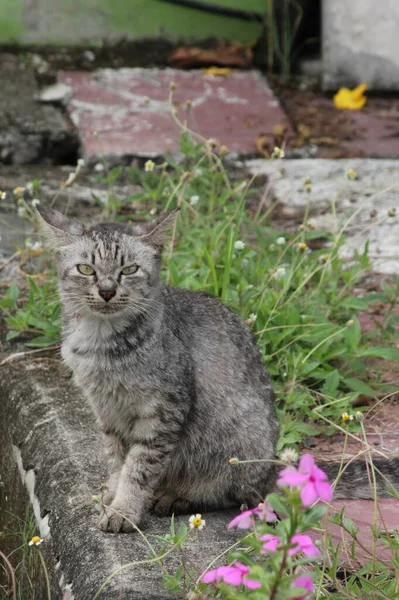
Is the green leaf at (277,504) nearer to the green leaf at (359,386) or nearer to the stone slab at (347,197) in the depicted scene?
the green leaf at (359,386)

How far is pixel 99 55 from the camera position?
7.50m

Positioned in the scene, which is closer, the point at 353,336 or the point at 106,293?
the point at 106,293

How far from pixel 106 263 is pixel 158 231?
0.26 metres

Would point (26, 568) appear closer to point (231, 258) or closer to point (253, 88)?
point (231, 258)

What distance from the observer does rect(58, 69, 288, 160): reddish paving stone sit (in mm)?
6488

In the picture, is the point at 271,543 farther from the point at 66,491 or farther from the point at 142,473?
the point at 66,491

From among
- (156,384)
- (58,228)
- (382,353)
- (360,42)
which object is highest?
(58,228)

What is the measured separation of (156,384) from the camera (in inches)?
140

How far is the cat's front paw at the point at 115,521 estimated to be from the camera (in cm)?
342

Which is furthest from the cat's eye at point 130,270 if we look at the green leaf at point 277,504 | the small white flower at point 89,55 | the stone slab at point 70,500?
the small white flower at point 89,55

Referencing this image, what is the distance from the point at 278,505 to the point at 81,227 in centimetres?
163

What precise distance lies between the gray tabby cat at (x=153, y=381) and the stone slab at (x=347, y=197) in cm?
174

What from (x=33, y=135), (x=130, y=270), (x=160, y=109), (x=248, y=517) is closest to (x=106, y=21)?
(x=160, y=109)

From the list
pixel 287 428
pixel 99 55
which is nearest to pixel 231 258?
pixel 287 428
